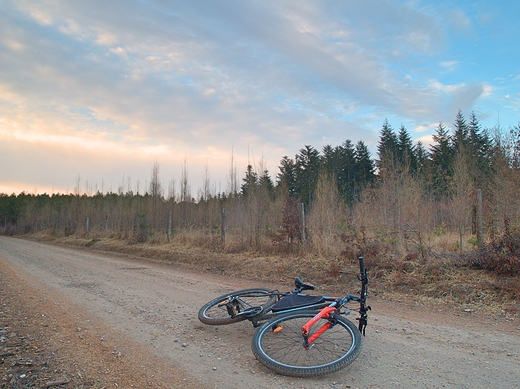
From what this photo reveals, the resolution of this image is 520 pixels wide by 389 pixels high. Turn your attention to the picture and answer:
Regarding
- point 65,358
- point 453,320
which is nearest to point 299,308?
point 65,358

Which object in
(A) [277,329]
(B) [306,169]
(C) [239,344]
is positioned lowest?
(C) [239,344]

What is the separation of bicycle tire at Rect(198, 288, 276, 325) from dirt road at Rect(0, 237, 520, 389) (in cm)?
20

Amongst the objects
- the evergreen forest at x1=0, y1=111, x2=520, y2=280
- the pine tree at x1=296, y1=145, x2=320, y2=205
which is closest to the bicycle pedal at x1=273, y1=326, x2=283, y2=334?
the evergreen forest at x1=0, y1=111, x2=520, y2=280

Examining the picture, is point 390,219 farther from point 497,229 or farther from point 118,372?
point 118,372

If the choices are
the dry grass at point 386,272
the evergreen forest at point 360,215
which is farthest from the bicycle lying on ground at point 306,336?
the evergreen forest at point 360,215

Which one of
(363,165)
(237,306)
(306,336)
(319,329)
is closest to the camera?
(306,336)

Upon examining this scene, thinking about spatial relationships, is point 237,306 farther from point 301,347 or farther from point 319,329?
point 319,329

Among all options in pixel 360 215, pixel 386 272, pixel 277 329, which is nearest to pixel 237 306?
pixel 277 329

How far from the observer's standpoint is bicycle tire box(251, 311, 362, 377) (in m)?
3.68

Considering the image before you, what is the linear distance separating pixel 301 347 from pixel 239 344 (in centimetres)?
99

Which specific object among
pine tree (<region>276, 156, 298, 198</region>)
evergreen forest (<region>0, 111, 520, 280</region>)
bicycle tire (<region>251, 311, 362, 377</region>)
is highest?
pine tree (<region>276, 156, 298, 198</region>)

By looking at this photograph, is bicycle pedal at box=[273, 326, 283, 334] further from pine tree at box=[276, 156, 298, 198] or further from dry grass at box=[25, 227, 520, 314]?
pine tree at box=[276, 156, 298, 198]

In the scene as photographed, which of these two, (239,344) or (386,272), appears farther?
(386,272)

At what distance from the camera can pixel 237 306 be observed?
5441 millimetres
